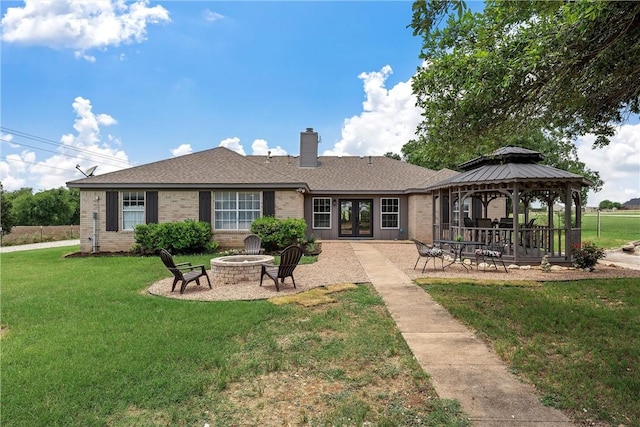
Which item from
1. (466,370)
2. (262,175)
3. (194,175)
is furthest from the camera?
(262,175)

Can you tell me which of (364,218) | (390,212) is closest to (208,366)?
(364,218)

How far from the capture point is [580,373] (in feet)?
12.4

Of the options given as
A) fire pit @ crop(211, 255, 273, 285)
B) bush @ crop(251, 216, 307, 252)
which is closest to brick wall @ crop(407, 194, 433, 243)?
bush @ crop(251, 216, 307, 252)

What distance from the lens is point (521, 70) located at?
5.08m

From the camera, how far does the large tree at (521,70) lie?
14.6ft

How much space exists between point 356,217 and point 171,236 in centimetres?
1021

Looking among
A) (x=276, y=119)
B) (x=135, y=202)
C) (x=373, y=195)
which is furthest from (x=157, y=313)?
(x=276, y=119)

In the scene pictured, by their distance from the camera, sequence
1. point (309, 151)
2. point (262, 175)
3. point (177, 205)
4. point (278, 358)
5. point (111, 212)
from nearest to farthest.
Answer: point (278, 358), point (111, 212), point (177, 205), point (262, 175), point (309, 151)

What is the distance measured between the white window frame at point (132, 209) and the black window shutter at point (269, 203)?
5.37 metres

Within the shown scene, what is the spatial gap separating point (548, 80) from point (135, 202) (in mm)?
15607

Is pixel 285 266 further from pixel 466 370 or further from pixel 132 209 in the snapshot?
pixel 132 209

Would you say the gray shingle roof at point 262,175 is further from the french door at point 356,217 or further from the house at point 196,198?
the french door at point 356,217

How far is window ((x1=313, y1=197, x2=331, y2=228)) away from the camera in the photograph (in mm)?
20109

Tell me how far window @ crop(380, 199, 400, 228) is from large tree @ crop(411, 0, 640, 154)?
41.4ft
